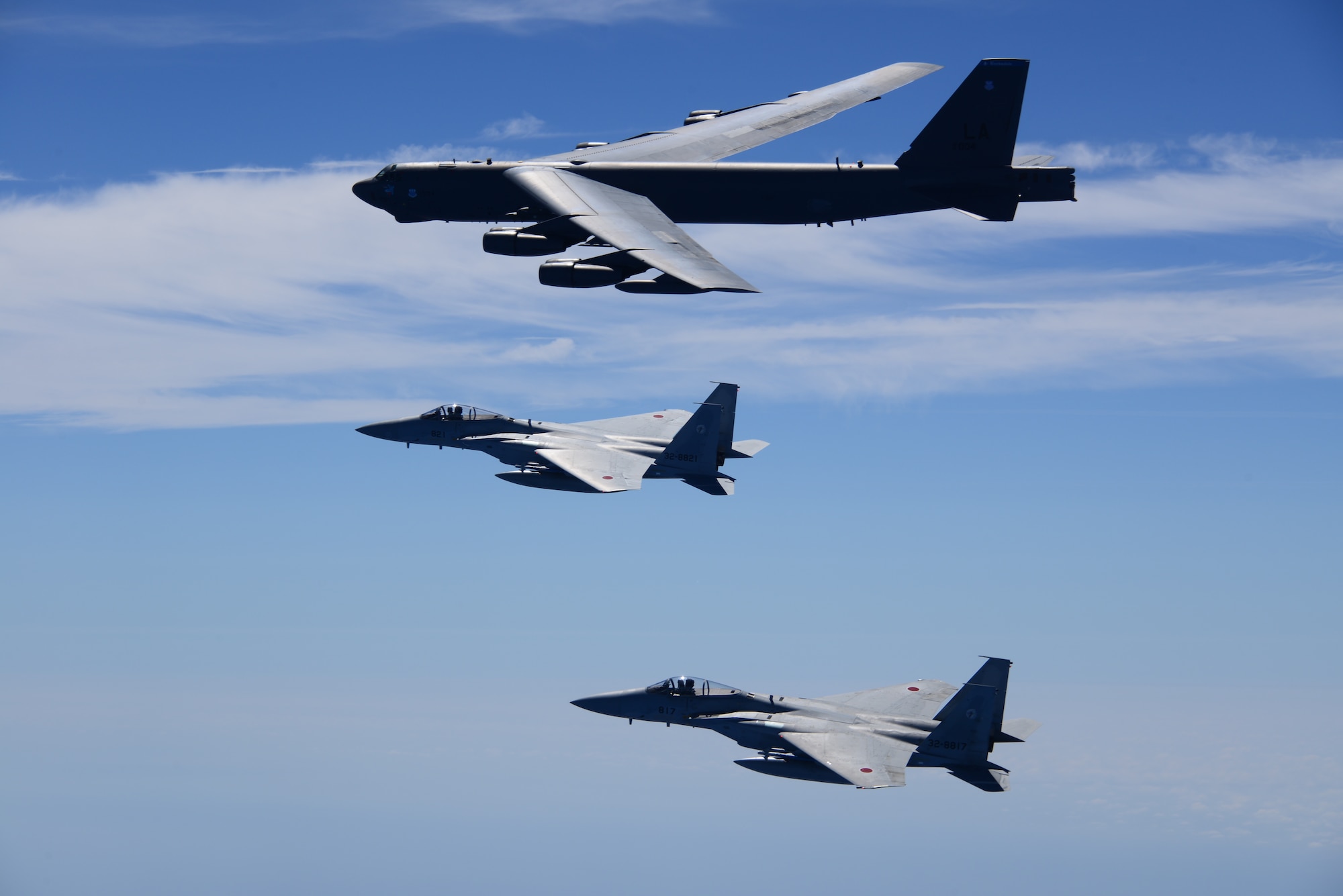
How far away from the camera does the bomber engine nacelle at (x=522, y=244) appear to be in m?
43.7

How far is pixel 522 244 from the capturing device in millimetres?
43719

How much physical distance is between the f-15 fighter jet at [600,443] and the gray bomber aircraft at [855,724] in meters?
9.69

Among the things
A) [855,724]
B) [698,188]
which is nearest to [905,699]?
[855,724]

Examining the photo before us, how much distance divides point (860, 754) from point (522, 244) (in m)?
24.2

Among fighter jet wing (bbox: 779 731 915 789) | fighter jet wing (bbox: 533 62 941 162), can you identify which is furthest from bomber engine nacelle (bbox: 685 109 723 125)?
fighter jet wing (bbox: 779 731 915 789)

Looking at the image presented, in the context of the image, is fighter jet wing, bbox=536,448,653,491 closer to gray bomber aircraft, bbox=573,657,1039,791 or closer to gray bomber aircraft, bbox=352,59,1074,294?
gray bomber aircraft, bbox=573,657,1039,791

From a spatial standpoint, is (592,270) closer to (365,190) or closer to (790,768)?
(365,190)

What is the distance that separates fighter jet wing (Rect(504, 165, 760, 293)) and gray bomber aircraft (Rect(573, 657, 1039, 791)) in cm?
2040

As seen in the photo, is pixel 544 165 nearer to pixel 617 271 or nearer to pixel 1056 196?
pixel 617 271

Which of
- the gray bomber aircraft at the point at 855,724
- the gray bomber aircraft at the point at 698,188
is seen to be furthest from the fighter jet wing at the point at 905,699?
the gray bomber aircraft at the point at 698,188

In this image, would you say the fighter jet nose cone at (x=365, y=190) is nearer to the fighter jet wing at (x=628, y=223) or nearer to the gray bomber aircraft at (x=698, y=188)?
the gray bomber aircraft at (x=698, y=188)

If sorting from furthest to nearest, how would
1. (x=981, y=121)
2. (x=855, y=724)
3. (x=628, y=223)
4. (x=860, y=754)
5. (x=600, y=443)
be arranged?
(x=600, y=443) → (x=855, y=724) → (x=860, y=754) → (x=981, y=121) → (x=628, y=223)

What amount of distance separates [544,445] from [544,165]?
16537 millimetres

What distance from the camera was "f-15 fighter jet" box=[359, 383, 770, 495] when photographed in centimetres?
5441
